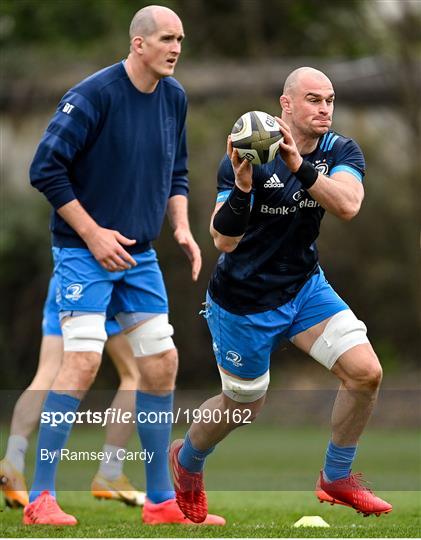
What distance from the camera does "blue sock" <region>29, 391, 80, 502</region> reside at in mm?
6590

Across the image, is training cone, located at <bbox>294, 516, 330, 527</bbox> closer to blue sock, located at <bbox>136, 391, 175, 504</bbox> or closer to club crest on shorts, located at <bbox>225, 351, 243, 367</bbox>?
blue sock, located at <bbox>136, 391, 175, 504</bbox>

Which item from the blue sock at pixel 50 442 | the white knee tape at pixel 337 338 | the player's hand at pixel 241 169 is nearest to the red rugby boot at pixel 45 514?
the blue sock at pixel 50 442

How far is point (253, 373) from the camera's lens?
6.32 m

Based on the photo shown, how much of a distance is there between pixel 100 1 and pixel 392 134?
5.74 m

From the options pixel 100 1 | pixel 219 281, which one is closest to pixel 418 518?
pixel 219 281

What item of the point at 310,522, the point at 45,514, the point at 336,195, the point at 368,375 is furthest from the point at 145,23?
the point at 310,522

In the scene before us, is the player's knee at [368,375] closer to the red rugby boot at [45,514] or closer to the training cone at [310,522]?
the training cone at [310,522]

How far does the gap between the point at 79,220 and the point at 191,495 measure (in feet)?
5.31

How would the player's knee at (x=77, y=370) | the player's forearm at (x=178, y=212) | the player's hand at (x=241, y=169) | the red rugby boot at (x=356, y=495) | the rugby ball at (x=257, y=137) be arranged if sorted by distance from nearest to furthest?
the rugby ball at (x=257, y=137)
the player's hand at (x=241, y=169)
the red rugby boot at (x=356, y=495)
the player's knee at (x=77, y=370)
the player's forearm at (x=178, y=212)

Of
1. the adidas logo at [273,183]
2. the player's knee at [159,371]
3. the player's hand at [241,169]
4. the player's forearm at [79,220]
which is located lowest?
the player's knee at [159,371]

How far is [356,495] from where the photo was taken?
6.23 m

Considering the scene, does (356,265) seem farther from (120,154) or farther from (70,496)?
(120,154)

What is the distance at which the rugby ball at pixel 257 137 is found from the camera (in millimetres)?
5445

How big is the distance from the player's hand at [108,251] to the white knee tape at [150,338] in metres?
0.46
